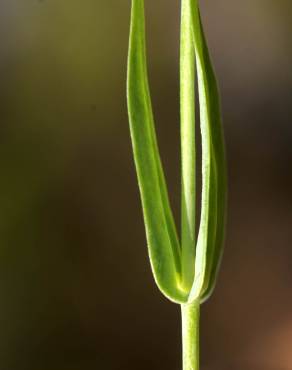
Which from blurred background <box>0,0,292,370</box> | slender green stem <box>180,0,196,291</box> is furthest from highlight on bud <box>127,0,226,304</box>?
blurred background <box>0,0,292,370</box>

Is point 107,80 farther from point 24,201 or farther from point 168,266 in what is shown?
point 168,266

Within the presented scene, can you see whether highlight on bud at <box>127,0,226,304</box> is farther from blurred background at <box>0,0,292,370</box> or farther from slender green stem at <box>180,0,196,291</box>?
blurred background at <box>0,0,292,370</box>

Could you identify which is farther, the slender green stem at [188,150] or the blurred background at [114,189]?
the blurred background at [114,189]

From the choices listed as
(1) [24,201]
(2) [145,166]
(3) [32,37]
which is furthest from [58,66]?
(2) [145,166]

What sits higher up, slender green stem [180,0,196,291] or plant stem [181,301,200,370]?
slender green stem [180,0,196,291]

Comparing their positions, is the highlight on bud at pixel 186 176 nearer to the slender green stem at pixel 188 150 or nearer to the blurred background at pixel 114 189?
the slender green stem at pixel 188 150

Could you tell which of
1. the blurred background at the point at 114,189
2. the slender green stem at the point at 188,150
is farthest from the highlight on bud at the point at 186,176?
the blurred background at the point at 114,189
